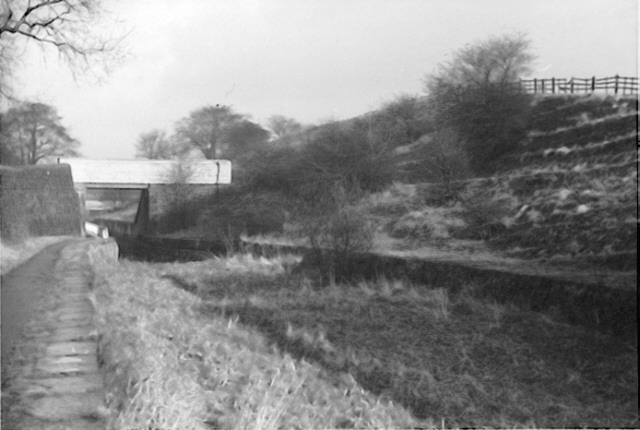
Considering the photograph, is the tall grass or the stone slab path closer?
the stone slab path

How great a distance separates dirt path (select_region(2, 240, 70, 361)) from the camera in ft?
18.9

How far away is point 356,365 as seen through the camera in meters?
8.30

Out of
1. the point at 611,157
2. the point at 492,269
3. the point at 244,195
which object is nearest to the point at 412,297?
the point at 492,269

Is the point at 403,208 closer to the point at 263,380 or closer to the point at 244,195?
the point at 244,195

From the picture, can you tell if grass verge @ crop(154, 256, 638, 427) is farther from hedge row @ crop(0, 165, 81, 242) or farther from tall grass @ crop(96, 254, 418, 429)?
hedge row @ crop(0, 165, 81, 242)

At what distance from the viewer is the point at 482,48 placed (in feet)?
113

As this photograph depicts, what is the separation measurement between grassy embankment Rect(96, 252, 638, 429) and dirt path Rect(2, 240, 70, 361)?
71 cm

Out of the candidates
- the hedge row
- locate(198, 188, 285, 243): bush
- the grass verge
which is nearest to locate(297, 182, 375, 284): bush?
the grass verge

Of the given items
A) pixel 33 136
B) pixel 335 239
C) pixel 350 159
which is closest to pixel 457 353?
pixel 335 239

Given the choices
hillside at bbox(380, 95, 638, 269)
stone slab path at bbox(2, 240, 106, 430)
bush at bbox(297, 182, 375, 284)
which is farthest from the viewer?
bush at bbox(297, 182, 375, 284)

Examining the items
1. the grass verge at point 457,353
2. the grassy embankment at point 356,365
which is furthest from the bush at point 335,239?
the grassy embankment at point 356,365

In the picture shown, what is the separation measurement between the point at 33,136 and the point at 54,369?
2124cm

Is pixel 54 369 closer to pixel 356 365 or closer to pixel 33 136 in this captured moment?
pixel 356 365

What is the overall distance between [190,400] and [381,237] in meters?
14.2
